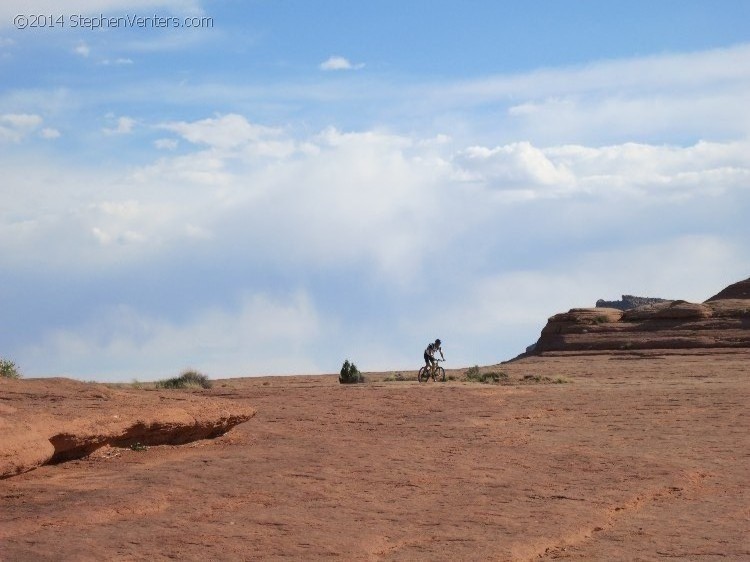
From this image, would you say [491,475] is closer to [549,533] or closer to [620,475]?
[620,475]

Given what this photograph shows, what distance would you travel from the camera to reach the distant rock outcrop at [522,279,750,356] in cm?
5106

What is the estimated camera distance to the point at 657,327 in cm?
5503

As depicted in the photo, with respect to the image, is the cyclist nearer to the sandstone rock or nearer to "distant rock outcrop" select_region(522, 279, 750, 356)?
"distant rock outcrop" select_region(522, 279, 750, 356)

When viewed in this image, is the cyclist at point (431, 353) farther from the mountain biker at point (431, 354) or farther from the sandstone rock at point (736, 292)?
the sandstone rock at point (736, 292)

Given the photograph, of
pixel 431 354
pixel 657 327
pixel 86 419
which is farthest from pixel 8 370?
pixel 657 327

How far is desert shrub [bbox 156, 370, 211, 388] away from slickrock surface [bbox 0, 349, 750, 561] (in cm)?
1149

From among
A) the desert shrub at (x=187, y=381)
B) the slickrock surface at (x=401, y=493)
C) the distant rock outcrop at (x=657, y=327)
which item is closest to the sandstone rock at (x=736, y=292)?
the distant rock outcrop at (x=657, y=327)

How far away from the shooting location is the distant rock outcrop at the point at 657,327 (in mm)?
51062

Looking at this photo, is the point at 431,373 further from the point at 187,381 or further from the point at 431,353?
the point at 187,381

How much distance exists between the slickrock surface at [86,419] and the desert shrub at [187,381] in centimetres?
1484

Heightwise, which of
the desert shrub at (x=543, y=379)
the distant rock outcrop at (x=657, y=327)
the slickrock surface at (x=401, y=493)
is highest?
the distant rock outcrop at (x=657, y=327)

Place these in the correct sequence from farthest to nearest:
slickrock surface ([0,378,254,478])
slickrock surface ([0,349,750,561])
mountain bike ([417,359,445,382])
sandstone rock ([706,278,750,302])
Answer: sandstone rock ([706,278,750,302])
mountain bike ([417,359,445,382])
slickrock surface ([0,378,254,478])
slickrock surface ([0,349,750,561])

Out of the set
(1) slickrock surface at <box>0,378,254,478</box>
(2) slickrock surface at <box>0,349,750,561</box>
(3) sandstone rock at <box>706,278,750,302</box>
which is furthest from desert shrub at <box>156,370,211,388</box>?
(3) sandstone rock at <box>706,278,750,302</box>

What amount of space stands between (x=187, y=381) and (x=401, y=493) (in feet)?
73.3
